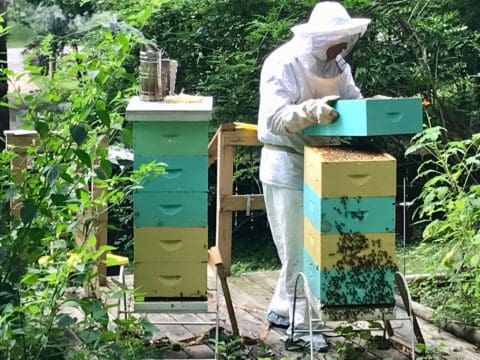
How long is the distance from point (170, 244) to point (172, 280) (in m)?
0.16

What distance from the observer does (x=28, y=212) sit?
252 centimetres

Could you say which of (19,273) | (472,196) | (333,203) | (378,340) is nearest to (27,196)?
(19,273)

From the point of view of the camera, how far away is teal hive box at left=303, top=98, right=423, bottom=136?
3.15 meters

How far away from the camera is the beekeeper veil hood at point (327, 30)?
11.7ft

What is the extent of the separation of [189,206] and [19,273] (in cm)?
97

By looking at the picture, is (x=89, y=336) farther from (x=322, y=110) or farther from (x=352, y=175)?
(x=322, y=110)

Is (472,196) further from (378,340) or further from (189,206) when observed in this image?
(189,206)

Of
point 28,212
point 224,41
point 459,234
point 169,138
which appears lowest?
point 459,234

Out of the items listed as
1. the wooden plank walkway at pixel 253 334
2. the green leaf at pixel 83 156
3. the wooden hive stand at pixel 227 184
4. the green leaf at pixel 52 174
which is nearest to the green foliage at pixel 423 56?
the wooden hive stand at pixel 227 184

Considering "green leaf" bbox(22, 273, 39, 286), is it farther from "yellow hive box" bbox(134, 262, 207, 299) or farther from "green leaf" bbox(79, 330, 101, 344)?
"yellow hive box" bbox(134, 262, 207, 299)

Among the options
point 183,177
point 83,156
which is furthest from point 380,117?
point 83,156

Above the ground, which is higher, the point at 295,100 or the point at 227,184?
the point at 295,100

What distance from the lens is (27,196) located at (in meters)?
2.66

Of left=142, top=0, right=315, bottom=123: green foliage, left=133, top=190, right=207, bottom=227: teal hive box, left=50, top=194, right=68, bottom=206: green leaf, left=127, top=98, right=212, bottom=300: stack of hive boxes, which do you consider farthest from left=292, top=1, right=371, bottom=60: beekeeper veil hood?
left=142, top=0, right=315, bottom=123: green foliage
